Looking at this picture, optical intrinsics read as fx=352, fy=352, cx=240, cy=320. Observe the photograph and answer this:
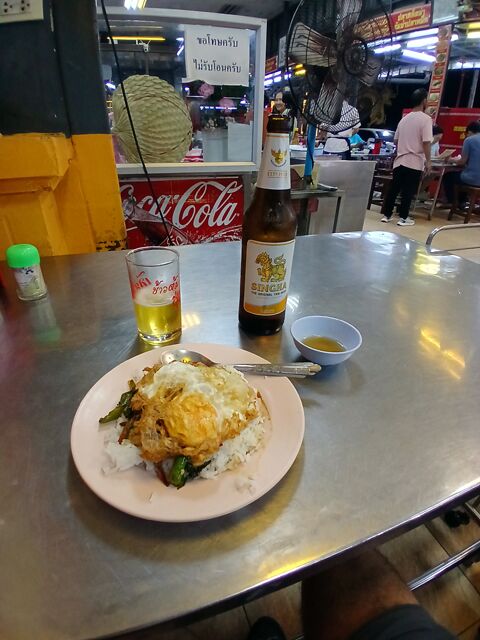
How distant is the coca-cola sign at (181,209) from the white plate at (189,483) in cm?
148

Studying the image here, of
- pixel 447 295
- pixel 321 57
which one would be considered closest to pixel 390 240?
pixel 447 295

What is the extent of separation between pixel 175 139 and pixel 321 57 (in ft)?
2.51

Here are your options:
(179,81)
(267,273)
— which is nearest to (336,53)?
(179,81)

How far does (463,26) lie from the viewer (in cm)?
629

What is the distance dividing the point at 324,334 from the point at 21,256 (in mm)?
813

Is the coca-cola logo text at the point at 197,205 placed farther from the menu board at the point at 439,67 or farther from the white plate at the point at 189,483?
the menu board at the point at 439,67

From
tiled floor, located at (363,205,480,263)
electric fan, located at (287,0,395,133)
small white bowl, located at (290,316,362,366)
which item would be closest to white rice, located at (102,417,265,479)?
small white bowl, located at (290,316,362,366)

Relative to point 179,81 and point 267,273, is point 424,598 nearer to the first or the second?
point 267,273

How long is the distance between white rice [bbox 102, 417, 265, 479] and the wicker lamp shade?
1.54 meters

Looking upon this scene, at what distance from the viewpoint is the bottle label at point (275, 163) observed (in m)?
0.70

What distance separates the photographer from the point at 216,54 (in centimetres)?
168

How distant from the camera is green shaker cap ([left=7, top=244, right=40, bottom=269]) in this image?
3.05 feet

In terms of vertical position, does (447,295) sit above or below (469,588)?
above

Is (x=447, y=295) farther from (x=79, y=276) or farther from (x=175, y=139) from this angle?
(x=175, y=139)
